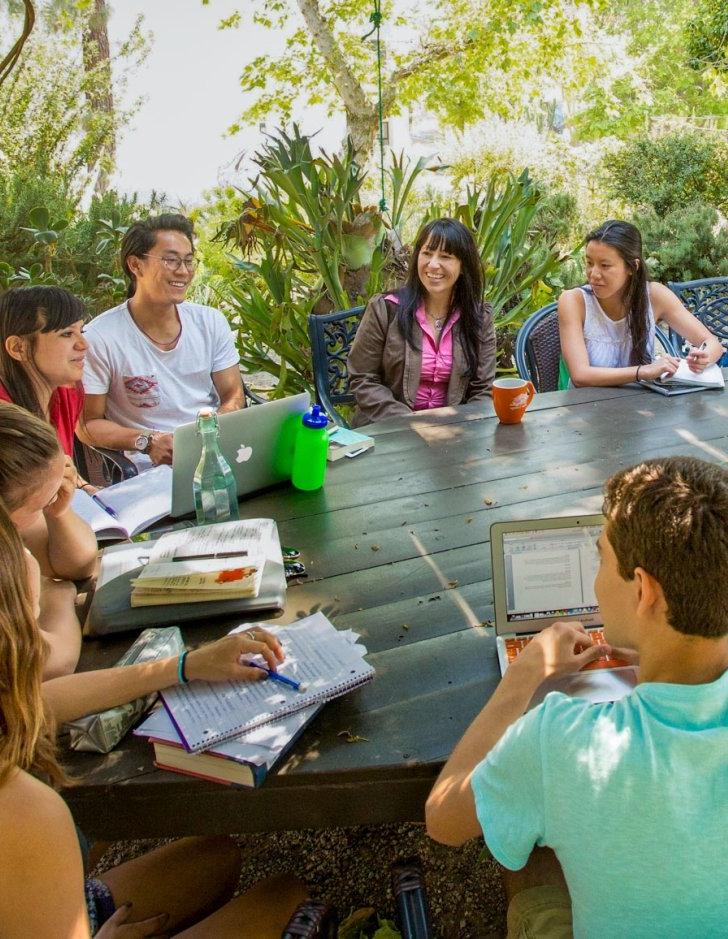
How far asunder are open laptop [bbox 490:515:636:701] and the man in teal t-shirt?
278 millimetres

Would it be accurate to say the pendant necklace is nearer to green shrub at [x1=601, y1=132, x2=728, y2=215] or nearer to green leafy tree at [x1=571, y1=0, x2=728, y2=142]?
green shrub at [x1=601, y1=132, x2=728, y2=215]

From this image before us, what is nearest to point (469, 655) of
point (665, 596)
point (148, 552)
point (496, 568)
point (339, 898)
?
point (496, 568)

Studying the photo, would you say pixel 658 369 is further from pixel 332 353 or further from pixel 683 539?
pixel 683 539

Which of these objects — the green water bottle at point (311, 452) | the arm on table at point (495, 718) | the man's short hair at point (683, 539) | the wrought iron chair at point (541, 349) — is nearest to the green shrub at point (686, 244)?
the wrought iron chair at point (541, 349)

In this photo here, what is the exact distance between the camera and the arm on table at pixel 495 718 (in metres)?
1.03

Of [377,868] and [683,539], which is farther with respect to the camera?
[377,868]

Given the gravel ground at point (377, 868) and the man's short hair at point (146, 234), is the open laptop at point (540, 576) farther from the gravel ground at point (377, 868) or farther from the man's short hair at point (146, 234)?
the man's short hair at point (146, 234)

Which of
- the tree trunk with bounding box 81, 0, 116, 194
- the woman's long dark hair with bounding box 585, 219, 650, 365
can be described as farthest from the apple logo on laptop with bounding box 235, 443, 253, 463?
the tree trunk with bounding box 81, 0, 116, 194

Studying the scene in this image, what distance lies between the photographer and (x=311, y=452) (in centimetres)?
202

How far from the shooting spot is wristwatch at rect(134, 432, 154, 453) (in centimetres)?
250

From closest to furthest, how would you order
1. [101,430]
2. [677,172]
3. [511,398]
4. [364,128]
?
[511,398] < [101,430] < [677,172] < [364,128]

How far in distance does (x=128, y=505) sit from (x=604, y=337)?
1.92 m

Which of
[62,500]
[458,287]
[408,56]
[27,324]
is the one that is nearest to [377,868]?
[62,500]

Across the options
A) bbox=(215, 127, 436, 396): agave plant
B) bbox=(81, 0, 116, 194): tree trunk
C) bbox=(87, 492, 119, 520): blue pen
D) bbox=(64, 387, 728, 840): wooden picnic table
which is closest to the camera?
bbox=(64, 387, 728, 840): wooden picnic table
